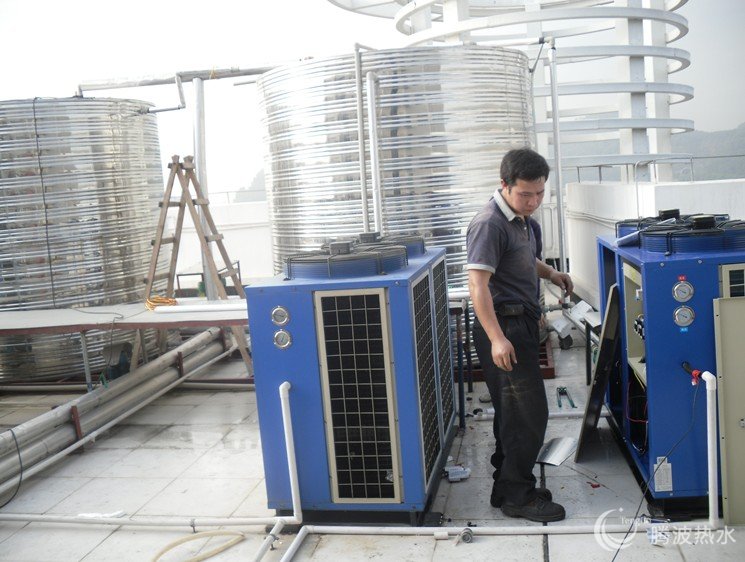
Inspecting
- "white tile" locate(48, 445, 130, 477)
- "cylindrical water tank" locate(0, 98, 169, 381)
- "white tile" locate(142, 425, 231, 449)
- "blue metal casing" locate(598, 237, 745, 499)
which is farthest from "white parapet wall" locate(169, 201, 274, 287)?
"blue metal casing" locate(598, 237, 745, 499)

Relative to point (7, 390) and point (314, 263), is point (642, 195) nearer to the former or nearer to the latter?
point (314, 263)

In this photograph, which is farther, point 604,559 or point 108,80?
→ point 108,80

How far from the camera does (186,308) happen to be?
21.1ft

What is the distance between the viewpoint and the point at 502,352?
3.73 m

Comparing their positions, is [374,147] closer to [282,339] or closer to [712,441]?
[282,339]

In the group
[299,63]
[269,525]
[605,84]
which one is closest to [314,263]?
[269,525]

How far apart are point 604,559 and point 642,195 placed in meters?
3.90

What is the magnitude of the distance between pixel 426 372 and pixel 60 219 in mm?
5304

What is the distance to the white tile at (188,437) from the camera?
5.96 m

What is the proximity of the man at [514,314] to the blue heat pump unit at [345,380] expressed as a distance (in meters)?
0.39

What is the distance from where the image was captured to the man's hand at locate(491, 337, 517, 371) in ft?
12.2

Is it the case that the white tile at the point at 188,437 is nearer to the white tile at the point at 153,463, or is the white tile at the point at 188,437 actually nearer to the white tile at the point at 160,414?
the white tile at the point at 153,463

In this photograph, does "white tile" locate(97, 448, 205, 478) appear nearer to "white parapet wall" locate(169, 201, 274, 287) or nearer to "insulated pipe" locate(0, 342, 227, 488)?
"insulated pipe" locate(0, 342, 227, 488)

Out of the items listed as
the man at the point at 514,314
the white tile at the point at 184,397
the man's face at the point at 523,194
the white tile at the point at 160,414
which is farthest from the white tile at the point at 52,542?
the man's face at the point at 523,194
